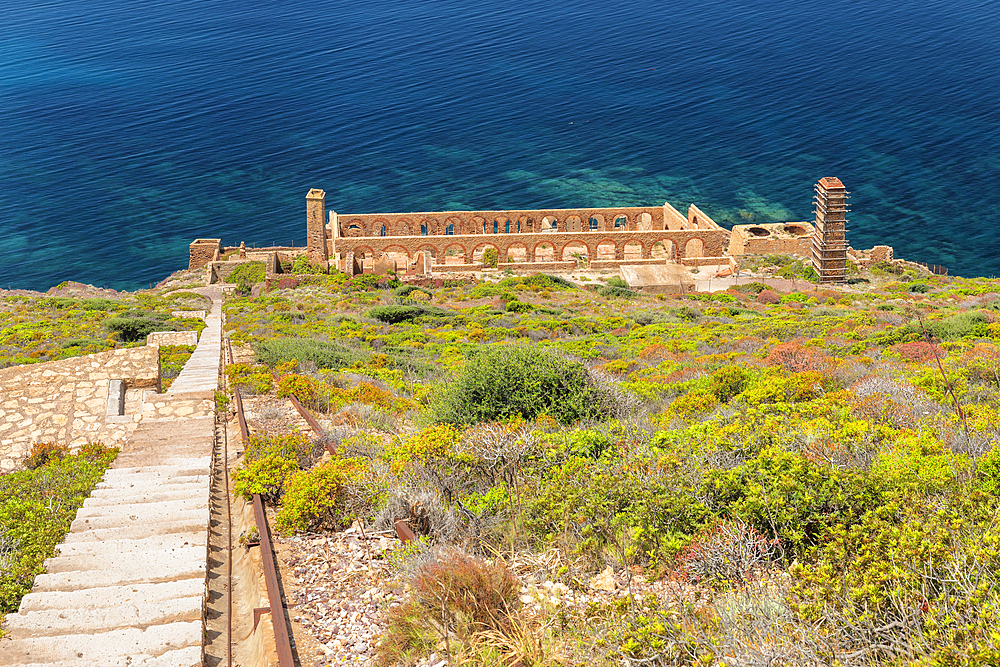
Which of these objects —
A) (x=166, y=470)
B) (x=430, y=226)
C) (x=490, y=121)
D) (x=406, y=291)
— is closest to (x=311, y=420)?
(x=166, y=470)

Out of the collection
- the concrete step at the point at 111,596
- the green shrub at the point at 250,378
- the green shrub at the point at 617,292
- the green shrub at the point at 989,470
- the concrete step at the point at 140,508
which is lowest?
the concrete step at the point at 111,596

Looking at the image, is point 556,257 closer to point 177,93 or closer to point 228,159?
point 228,159

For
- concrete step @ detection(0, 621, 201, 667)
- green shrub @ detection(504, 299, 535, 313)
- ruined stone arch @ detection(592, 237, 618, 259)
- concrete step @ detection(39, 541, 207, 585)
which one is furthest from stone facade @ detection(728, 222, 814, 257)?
concrete step @ detection(0, 621, 201, 667)

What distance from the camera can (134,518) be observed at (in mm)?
7859

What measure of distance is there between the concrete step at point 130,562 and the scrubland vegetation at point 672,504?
89 centimetres

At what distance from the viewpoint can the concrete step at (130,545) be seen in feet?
23.2

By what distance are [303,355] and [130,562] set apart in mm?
10490

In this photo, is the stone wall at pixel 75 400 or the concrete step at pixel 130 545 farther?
the stone wall at pixel 75 400

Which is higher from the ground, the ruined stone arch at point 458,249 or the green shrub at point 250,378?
the ruined stone arch at point 458,249

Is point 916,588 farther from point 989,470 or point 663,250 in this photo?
point 663,250

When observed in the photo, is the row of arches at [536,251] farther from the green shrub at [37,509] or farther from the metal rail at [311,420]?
the green shrub at [37,509]

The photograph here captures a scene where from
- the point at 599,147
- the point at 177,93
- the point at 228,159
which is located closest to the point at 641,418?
the point at 599,147

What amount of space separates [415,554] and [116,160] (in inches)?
3419

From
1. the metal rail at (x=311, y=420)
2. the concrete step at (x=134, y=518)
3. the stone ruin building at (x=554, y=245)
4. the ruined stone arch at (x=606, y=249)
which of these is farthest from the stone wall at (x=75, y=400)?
the ruined stone arch at (x=606, y=249)
